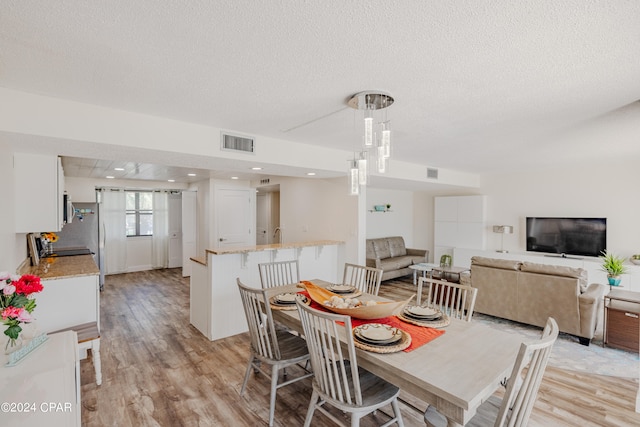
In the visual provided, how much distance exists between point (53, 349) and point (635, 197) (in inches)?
308

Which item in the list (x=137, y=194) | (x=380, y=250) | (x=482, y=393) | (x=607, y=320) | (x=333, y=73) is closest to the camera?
(x=482, y=393)

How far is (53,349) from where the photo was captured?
6.38 ft

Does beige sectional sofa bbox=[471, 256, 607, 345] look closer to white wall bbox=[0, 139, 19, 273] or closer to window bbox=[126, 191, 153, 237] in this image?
white wall bbox=[0, 139, 19, 273]

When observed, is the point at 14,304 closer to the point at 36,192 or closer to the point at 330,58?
the point at 36,192

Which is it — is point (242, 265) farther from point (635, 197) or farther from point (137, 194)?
point (635, 197)

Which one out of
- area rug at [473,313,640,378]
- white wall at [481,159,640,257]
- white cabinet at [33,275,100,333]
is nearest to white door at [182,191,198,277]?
white cabinet at [33,275,100,333]

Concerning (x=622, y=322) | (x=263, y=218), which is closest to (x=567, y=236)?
(x=622, y=322)

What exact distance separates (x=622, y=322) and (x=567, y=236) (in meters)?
2.87

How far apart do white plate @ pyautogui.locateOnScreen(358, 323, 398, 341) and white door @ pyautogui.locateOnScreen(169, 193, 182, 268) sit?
6.91 meters

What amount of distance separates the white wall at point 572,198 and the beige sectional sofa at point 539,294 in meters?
2.20

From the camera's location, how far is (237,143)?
3.18 m

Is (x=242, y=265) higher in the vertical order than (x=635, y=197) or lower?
lower

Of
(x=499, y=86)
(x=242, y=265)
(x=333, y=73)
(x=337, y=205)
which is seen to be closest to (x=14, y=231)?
(x=242, y=265)

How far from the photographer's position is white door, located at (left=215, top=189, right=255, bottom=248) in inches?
256
